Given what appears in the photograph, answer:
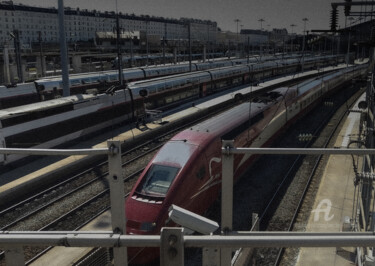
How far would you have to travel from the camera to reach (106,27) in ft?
451

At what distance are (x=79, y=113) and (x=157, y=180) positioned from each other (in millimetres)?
14122

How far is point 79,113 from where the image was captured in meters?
24.5

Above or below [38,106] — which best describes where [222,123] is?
below

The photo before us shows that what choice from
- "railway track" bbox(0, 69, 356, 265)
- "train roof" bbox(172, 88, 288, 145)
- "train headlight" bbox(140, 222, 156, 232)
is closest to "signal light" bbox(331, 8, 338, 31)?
"train roof" bbox(172, 88, 288, 145)

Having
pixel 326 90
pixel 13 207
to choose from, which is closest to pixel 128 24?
pixel 326 90

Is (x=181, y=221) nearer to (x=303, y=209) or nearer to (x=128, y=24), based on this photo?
(x=303, y=209)

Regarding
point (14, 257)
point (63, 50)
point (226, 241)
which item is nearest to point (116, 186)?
point (14, 257)

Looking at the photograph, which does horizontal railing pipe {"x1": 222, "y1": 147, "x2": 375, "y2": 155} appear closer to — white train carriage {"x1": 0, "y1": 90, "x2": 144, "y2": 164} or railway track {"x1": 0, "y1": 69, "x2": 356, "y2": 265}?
railway track {"x1": 0, "y1": 69, "x2": 356, "y2": 265}

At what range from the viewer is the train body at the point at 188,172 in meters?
11.1

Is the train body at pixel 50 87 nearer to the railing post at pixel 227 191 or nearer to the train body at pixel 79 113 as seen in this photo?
the train body at pixel 79 113

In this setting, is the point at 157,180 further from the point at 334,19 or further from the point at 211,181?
the point at 334,19

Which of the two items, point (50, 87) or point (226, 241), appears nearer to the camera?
point (226, 241)

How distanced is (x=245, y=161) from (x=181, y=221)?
48.8 feet

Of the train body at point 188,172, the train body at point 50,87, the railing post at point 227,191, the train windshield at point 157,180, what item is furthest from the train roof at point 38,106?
the railing post at point 227,191
